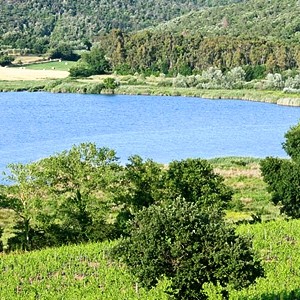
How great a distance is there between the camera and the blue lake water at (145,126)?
205 feet

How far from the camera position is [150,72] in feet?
409

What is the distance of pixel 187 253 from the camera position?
607 inches

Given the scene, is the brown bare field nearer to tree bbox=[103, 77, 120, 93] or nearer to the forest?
tree bbox=[103, 77, 120, 93]

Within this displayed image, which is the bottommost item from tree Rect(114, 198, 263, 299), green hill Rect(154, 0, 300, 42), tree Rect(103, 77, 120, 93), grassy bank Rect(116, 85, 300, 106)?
grassy bank Rect(116, 85, 300, 106)

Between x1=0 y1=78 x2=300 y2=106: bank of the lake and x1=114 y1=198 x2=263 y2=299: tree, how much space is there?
80718 mm

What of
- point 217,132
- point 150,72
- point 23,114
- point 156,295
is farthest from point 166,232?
point 150,72

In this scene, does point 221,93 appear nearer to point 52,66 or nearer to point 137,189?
point 52,66

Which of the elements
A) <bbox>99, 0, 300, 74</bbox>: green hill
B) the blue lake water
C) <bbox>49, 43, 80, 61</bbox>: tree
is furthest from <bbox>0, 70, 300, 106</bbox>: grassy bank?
<bbox>49, 43, 80, 61</bbox>: tree

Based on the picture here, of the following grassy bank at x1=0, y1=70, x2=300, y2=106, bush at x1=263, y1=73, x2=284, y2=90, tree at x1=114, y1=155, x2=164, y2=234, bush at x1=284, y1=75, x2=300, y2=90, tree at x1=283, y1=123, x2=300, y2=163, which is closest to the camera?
tree at x1=114, y1=155, x2=164, y2=234

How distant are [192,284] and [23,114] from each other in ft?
234

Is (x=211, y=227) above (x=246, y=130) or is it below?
above

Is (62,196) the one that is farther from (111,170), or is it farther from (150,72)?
(150,72)

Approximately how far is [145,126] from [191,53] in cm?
5348

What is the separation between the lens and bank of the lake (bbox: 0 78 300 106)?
99375 millimetres
